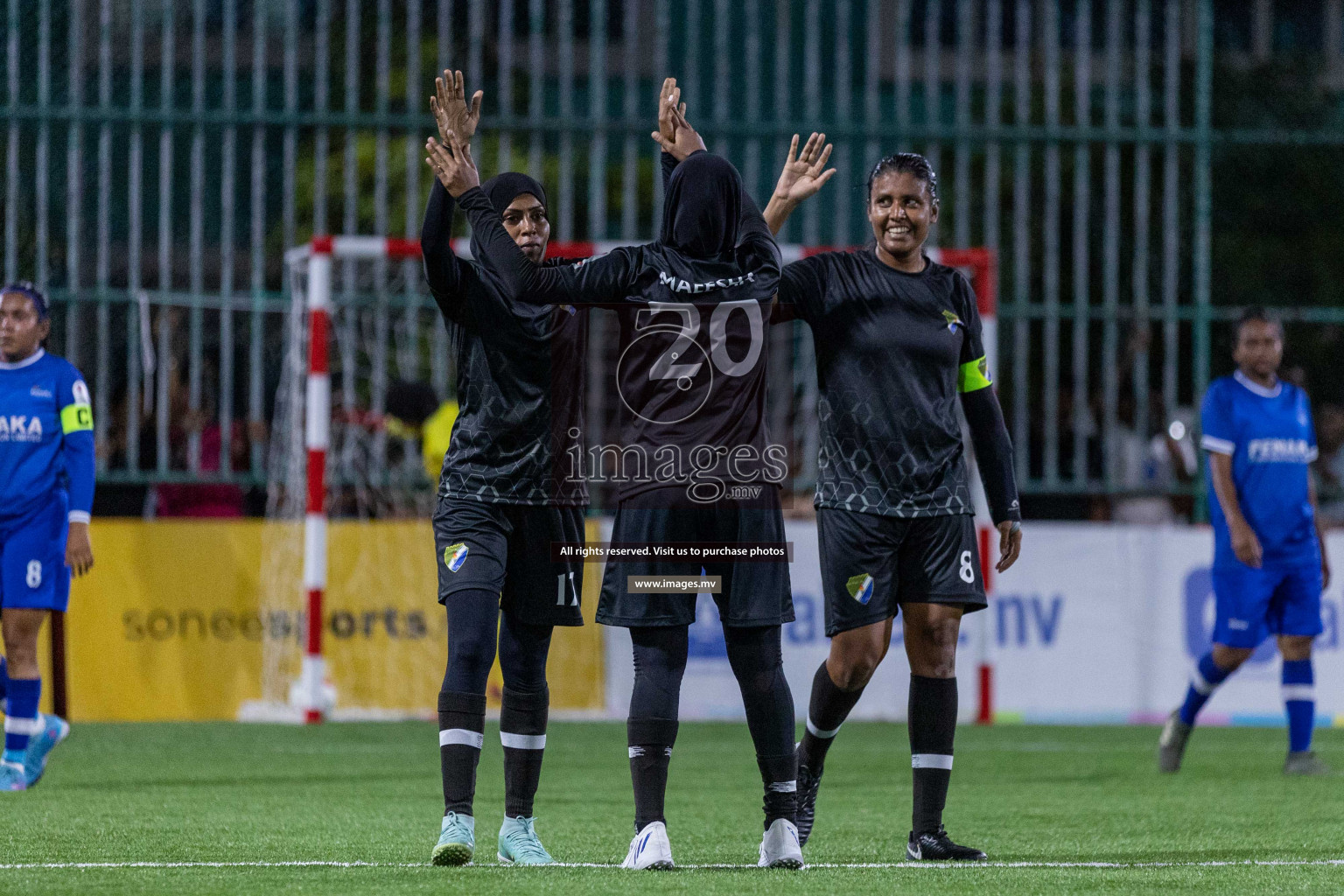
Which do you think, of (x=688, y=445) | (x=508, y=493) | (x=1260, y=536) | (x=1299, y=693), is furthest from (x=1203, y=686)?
(x=688, y=445)

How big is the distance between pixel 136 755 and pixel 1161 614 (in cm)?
615

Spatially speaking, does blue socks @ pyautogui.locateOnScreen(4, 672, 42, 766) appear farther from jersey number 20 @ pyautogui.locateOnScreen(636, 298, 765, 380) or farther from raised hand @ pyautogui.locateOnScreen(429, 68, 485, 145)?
jersey number 20 @ pyautogui.locateOnScreen(636, 298, 765, 380)

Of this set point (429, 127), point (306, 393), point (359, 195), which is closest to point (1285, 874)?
point (306, 393)

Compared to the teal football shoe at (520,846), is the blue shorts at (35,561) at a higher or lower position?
higher

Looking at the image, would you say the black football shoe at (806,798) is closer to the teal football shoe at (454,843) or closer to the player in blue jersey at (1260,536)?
the teal football shoe at (454,843)

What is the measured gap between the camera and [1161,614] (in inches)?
472

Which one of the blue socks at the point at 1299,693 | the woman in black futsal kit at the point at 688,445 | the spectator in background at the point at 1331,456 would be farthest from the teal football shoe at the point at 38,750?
the spectator in background at the point at 1331,456

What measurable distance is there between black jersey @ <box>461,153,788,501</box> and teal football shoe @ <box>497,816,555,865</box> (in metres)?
1.05

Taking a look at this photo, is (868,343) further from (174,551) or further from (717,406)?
(174,551)

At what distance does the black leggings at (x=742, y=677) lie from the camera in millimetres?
5168

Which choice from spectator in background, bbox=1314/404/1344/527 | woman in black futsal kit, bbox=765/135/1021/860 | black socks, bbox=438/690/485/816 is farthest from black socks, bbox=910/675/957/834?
spectator in background, bbox=1314/404/1344/527

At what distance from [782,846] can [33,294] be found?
4199 mm

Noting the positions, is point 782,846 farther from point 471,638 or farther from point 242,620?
point 242,620

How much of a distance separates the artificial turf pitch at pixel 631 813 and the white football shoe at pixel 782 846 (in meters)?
0.06
